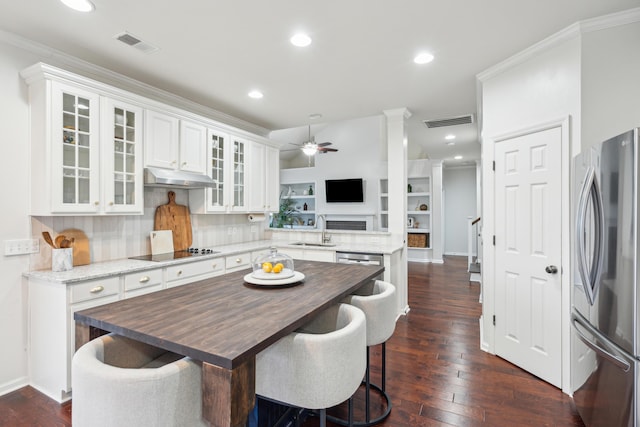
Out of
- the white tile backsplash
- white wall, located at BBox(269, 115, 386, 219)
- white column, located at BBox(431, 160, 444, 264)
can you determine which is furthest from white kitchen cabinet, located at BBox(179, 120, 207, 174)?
white column, located at BBox(431, 160, 444, 264)

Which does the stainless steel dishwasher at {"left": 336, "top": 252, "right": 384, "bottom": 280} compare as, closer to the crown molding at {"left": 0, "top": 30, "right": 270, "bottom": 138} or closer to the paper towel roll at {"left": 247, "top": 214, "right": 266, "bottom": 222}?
the paper towel roll at {"left": 247, "top": 214, "right": 266, "bottom": 222}

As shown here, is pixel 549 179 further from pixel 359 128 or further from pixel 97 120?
pixel 359 128

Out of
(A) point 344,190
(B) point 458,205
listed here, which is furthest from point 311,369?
(B) point 458,205

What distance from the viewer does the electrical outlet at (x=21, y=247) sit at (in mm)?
2395

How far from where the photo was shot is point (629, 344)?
147 cm

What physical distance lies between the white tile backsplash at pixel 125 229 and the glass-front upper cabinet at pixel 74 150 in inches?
12.0

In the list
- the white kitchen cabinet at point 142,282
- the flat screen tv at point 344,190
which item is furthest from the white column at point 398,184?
the flat screen tv at point 344,190

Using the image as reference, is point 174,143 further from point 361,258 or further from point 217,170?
point 361,258

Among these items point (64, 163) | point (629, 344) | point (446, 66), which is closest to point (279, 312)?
point (629, 344)

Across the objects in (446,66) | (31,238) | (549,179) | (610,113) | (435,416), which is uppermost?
(446,66)

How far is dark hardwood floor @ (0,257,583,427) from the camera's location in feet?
6.78

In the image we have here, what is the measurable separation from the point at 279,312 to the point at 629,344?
163cm

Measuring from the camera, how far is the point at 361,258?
3.77m

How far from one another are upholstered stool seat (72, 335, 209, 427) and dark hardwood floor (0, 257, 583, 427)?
3.95 ft
